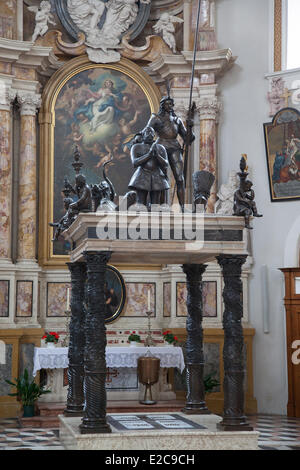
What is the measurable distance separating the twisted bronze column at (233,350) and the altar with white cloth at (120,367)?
4444 mm

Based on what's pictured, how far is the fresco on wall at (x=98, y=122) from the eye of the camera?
1552 cm

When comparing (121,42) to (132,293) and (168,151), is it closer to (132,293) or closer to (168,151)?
(132,293)

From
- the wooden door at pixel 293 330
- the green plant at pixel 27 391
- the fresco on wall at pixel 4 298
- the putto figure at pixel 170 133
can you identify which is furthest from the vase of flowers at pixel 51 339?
the putto figure at pixel 170 133

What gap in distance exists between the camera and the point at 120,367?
1426 centimetres

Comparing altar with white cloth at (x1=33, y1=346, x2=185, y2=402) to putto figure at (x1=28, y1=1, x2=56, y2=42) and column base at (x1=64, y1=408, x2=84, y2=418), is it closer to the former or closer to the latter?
column base at (x1=64, y1=408, x2=84, y2=418)

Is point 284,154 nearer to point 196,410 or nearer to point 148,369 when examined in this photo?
point 148,369

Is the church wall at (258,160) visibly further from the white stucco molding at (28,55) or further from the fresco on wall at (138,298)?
the white stucco molding at (28,55)

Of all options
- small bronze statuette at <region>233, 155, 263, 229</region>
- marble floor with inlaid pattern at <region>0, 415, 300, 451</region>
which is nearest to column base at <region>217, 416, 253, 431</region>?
marble floor with inlaid pattern at <region>0, 415, 300, 451</region>

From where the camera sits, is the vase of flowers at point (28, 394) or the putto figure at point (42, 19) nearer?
the vase of flowers at point (28, 394)

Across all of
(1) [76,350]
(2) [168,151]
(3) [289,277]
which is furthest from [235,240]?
(3) [289,277]

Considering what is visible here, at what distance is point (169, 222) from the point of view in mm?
8891

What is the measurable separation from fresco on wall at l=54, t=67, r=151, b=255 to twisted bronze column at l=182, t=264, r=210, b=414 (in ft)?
17.9

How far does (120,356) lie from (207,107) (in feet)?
17.9

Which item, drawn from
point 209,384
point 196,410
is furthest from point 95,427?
point 209,384
